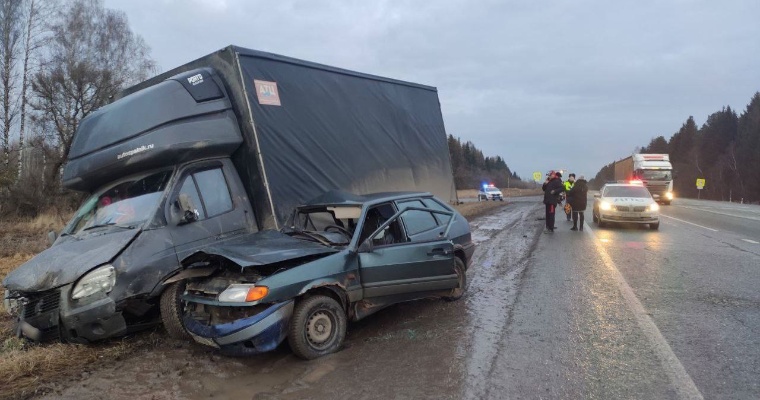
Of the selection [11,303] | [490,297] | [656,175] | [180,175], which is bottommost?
[490,297]

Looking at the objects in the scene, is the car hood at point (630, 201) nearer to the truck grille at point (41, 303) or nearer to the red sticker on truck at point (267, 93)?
the red sticker on truck at point (267, 93)

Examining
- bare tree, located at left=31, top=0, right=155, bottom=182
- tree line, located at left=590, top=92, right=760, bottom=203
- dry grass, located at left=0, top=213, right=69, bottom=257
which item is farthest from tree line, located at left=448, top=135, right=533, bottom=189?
dry grass, located at left=0, top=213, right=69, bottom=257

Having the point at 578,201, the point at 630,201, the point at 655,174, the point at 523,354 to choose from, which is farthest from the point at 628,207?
the point at 655,174

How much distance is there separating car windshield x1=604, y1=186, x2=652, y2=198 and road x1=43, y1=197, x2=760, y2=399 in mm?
8531

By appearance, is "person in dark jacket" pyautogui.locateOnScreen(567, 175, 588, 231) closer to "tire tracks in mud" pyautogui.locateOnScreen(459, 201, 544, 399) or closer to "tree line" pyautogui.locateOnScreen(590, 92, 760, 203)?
"tire tracks in mud" pyautogui.locateOnScreen(459, 201, 544, 399)

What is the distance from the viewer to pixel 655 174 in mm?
31750

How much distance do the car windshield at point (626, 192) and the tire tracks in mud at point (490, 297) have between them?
383cm

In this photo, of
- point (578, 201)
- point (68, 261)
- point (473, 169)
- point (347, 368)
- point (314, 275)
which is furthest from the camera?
point (473, 169)

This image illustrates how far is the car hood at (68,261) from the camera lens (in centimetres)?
468

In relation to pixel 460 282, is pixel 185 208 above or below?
above

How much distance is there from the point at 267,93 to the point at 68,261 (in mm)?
2965

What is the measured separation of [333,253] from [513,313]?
243cm

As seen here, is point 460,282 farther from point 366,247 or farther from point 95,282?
point 95,282

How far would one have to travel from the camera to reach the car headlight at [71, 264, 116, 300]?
4609 mm
